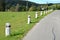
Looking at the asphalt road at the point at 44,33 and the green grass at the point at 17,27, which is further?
the green grass at the point at 17,27

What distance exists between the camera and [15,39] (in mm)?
9992

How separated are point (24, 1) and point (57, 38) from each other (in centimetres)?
7211

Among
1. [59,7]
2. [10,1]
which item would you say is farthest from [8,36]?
[59,7]

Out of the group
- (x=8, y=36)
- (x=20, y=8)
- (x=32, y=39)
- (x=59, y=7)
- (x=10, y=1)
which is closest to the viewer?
(x=32, y=39)

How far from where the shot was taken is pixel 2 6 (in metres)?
65.0

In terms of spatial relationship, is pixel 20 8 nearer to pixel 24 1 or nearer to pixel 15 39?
pixel 24 1

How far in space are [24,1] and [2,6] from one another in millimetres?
18338

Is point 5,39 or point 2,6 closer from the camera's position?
point 5,39

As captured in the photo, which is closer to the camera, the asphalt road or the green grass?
the asphalt road

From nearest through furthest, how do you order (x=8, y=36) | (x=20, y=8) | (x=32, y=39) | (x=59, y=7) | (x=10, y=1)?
(x=32, y=39) → (x=8, y=36) → (x=20, y=8) → (x=10, y=1) → (x=59, y=7)

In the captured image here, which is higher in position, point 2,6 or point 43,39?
point 43,39

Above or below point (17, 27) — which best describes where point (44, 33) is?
above

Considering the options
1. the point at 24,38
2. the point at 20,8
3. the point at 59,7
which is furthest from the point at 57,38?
the point at 59,7

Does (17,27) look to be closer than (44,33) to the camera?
No
